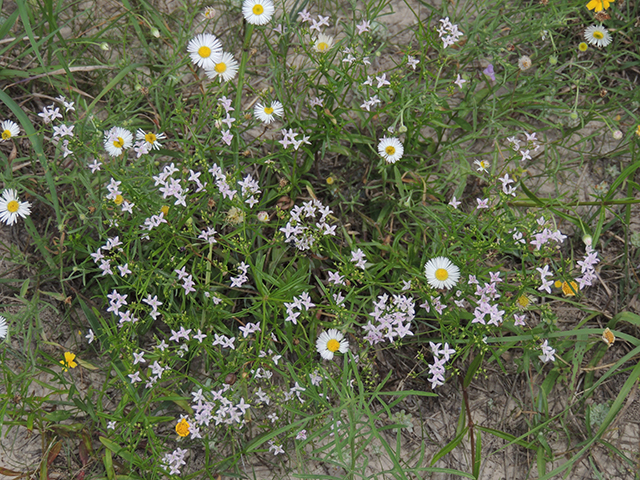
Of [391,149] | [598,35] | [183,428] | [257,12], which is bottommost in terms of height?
[183,428]

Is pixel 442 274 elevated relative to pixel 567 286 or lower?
lower

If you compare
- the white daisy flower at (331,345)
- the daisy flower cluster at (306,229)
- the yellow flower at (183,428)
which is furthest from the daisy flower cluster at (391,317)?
the yellow flower at (183,428)

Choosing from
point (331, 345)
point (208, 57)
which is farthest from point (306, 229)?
point (208, 57)

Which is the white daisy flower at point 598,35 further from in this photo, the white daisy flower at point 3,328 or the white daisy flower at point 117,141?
the white daisy flower at point 3,328

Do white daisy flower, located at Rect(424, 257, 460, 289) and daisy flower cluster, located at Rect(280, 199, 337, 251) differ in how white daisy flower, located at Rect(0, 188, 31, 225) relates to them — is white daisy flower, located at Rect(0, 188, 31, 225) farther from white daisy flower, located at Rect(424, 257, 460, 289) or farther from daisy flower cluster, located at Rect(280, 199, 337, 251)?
white daisy flower, located at Rect(424, 257, 460, 289)

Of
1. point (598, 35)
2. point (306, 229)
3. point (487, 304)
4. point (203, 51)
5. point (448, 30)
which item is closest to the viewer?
point (487, 304)

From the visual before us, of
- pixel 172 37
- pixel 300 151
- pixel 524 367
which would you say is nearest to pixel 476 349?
pixel 524 367

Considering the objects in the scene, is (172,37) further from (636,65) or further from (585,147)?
(636,65)

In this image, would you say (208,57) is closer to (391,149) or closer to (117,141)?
(117,141)
